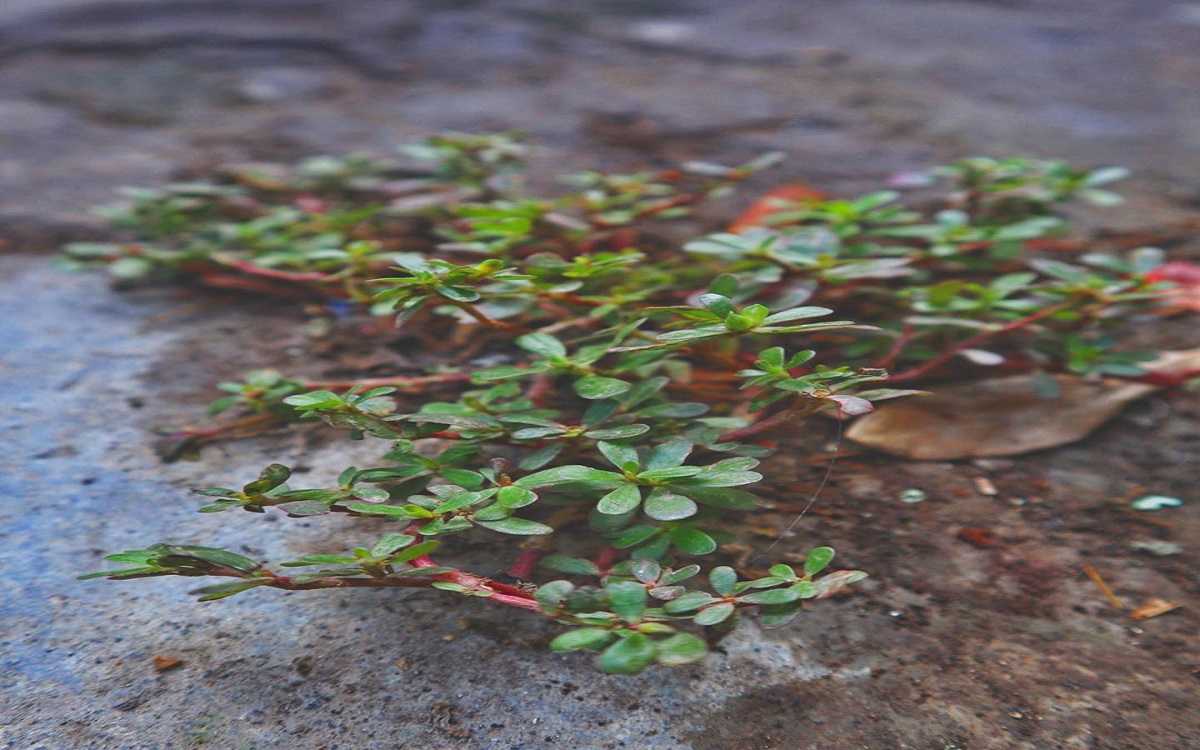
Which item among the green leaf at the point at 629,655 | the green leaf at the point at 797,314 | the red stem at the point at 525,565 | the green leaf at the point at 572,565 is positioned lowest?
the red stem at the point at 525,565

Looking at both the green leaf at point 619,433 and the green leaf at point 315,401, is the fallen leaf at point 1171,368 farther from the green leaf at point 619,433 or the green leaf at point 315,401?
the green leaf at point 315,401

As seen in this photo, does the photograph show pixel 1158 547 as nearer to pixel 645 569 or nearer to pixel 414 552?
pixel 645 569

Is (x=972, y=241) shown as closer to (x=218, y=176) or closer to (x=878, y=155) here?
(x=878, y=155)

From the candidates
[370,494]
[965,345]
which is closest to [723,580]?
[370,494]

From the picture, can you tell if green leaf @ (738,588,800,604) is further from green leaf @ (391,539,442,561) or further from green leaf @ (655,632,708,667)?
green leaf @ (391,539,442,561)

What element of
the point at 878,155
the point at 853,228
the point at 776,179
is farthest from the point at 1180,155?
the point at 853,228

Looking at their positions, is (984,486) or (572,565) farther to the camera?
(984,486)

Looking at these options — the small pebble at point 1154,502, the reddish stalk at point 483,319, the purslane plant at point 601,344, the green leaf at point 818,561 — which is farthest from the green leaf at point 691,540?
the small pebble at point 1154,502

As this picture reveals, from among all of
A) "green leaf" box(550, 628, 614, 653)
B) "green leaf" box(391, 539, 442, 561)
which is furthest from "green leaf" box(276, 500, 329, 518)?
"green leaf" box(550, 628, 614, 653)
